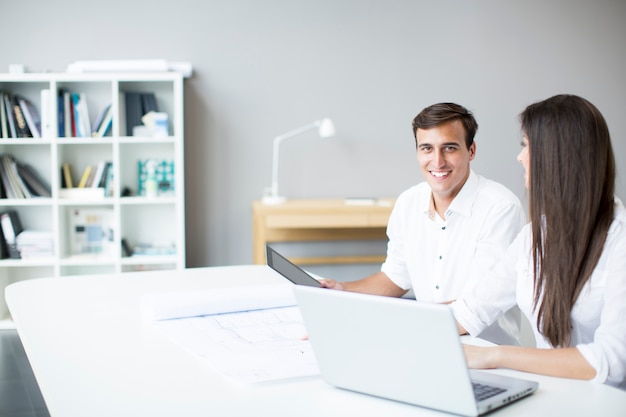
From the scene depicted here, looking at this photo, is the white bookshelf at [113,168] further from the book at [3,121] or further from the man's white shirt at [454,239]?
the man's white shirt at [454,239]

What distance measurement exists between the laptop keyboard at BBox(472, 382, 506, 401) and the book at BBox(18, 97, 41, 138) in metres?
3.82

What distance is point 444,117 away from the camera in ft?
7.83

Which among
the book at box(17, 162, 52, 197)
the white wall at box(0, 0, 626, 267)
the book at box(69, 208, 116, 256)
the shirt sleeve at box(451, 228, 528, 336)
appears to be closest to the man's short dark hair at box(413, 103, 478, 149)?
the shirt sleeve at box(451, 228, 528, 336)

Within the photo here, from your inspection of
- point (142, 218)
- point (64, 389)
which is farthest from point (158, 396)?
point (142, 218)

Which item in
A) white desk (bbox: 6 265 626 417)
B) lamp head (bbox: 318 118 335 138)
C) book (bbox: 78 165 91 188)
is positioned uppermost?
lamp head (bbox: 318 118 335 138)

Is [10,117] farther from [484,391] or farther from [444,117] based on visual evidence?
[484,391]

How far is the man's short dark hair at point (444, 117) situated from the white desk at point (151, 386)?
3.65ft

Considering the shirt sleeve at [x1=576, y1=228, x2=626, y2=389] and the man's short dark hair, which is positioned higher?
the man's short dark hair

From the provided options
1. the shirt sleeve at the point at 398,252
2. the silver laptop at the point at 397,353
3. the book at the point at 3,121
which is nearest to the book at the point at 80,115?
the book at the point at 3,121

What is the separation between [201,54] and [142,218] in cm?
112

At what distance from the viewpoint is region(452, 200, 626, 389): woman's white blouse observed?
1.41m

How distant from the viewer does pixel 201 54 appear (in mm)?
4703

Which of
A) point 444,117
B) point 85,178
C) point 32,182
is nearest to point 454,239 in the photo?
point 444,117

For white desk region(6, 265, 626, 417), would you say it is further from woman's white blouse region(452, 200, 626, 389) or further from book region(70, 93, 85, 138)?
book region(70, 93, 85, 138)
